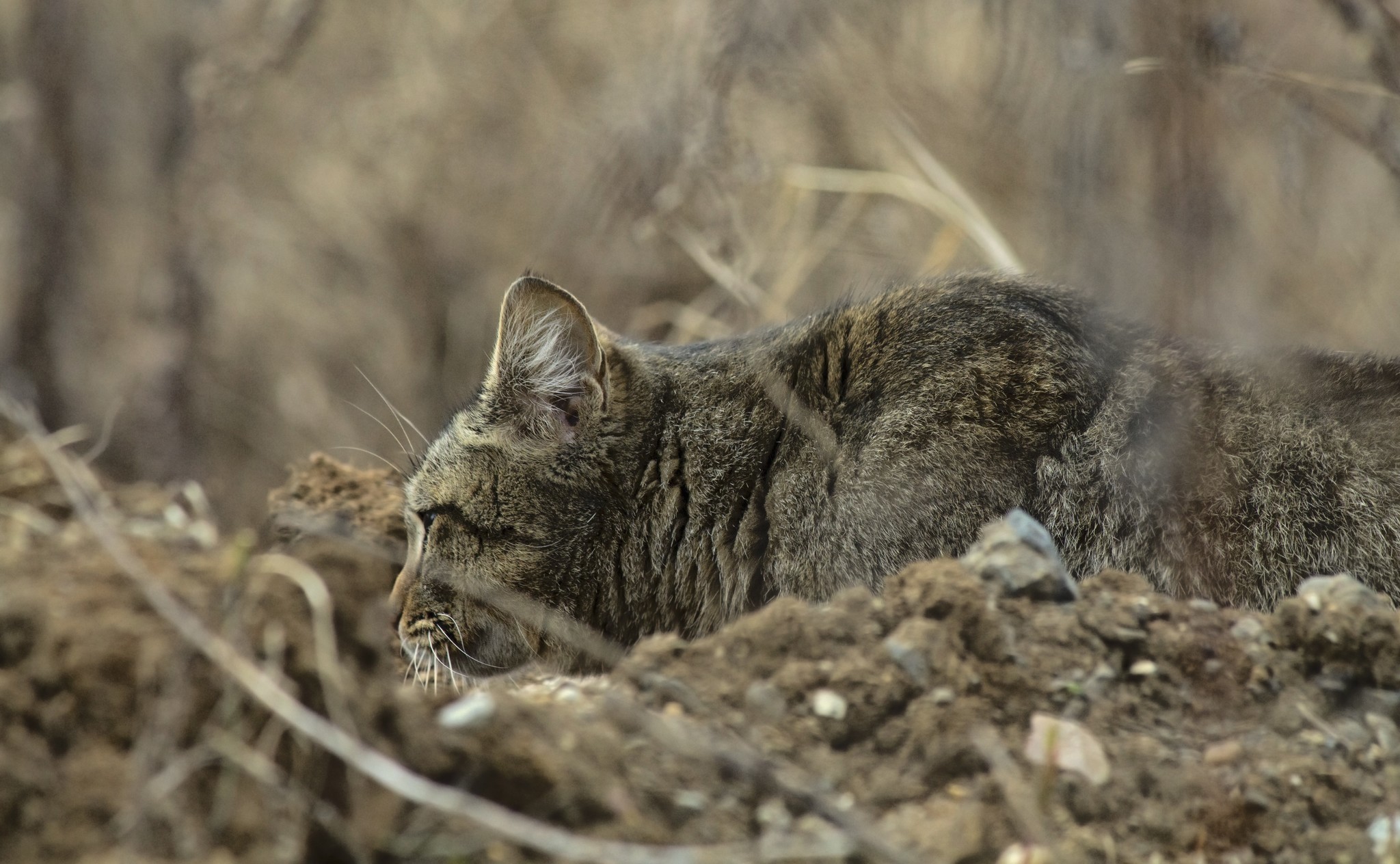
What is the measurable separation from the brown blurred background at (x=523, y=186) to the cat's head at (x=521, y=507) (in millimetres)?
2127

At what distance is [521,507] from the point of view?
3979 mm

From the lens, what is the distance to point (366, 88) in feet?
31.0

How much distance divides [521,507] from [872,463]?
3.51ft

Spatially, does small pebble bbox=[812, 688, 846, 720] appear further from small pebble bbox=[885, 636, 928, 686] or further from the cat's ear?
the cat's ear

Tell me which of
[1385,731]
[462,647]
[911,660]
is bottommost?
[462,647]

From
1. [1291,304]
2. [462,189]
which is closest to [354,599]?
[1291,304]

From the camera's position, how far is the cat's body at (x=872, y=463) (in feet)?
11.1

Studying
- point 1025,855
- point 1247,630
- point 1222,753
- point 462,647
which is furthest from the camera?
point 462,647

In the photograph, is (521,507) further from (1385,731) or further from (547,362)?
(1385,731)

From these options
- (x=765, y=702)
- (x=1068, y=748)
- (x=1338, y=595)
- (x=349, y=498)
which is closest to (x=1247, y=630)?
(x=1338, y=595)

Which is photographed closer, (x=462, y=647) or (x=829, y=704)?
(x=829, y=704)

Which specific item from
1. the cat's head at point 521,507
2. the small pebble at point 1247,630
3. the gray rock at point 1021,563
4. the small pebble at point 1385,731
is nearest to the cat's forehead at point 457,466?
the cat's head at point 521,507

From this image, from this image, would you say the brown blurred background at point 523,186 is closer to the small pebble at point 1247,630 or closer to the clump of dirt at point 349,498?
the clump of dirt at point 349,498

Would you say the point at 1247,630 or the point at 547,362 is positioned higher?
the point at 547,362
